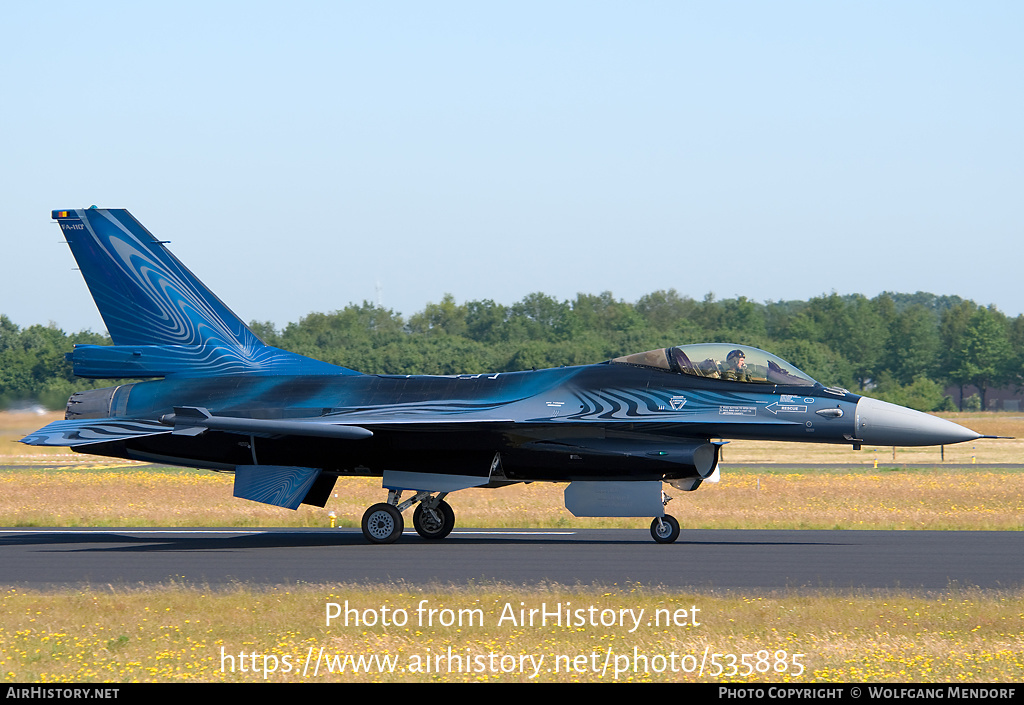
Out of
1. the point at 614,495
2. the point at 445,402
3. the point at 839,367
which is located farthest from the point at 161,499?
the point at 839,367

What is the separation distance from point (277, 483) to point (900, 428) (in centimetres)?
1004

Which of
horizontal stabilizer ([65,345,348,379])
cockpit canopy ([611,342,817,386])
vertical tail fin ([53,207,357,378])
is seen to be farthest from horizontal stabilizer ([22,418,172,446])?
cockpit canopy ([611,342,817,386])

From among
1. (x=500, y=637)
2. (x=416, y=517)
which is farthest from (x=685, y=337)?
(x=500, y=637)

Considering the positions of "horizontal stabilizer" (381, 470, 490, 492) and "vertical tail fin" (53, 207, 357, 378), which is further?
"vertical tail fin" (53, 207, 357, 378)

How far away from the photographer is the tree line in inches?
3098

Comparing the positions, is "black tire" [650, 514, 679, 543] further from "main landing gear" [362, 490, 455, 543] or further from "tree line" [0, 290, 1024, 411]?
"tree line" [0, 290, 1024, 411]

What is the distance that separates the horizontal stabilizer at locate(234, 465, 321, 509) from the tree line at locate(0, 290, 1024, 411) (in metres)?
53.5

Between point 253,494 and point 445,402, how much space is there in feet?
11.6

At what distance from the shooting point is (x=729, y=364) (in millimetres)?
18438

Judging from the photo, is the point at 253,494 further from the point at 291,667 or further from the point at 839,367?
the point at 839,367

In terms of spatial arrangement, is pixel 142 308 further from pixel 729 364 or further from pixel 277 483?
pixel 729 364

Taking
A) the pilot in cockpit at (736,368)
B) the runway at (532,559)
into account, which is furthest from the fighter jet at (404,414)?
the runway at (532,559)

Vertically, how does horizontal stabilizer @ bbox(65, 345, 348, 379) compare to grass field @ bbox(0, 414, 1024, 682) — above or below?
above

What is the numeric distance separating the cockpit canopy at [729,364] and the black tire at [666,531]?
242 centimetres
